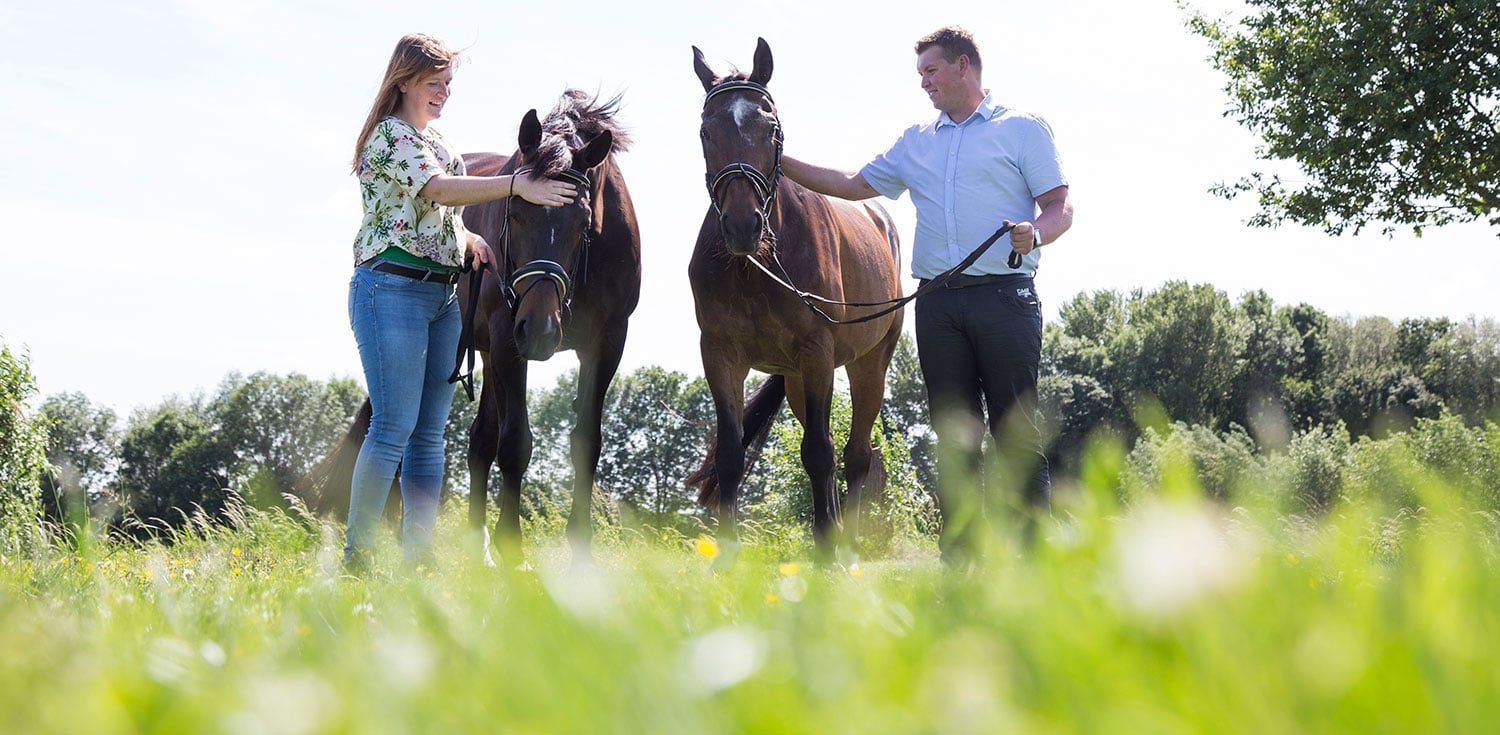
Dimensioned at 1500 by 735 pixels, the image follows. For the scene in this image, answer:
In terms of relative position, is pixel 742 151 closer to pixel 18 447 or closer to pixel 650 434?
pixel 18 447

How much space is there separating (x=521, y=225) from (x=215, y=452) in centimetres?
6644

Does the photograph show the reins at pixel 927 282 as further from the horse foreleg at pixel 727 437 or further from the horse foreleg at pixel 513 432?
the horse foreleg at pixel 513 432

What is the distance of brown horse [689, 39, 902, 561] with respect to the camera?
574 centimetres

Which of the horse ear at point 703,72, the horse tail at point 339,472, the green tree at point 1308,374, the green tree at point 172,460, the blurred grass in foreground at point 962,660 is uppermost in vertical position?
the horse ear at point 703,72

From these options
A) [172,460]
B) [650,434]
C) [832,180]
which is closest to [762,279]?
[832,180]

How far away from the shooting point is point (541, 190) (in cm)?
562

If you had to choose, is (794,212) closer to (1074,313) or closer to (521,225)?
(521,225)

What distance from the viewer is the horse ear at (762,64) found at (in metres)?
6.18

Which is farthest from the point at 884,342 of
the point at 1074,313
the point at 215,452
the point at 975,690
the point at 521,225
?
the point at 215,452

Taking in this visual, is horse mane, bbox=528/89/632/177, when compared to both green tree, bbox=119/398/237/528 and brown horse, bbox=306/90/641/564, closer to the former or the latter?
brown horse, bbox=306/90/641/564

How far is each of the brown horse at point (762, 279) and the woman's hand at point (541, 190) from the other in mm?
826

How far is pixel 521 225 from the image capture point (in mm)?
5816

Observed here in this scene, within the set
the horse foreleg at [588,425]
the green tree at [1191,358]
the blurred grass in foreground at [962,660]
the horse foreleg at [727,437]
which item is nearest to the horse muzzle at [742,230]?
the horse foreleg at [727,437]

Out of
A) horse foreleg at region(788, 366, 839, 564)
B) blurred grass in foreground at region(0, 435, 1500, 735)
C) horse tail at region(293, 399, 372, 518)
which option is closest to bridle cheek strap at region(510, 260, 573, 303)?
horse foreleg at region(788, 366, 839, 564)
